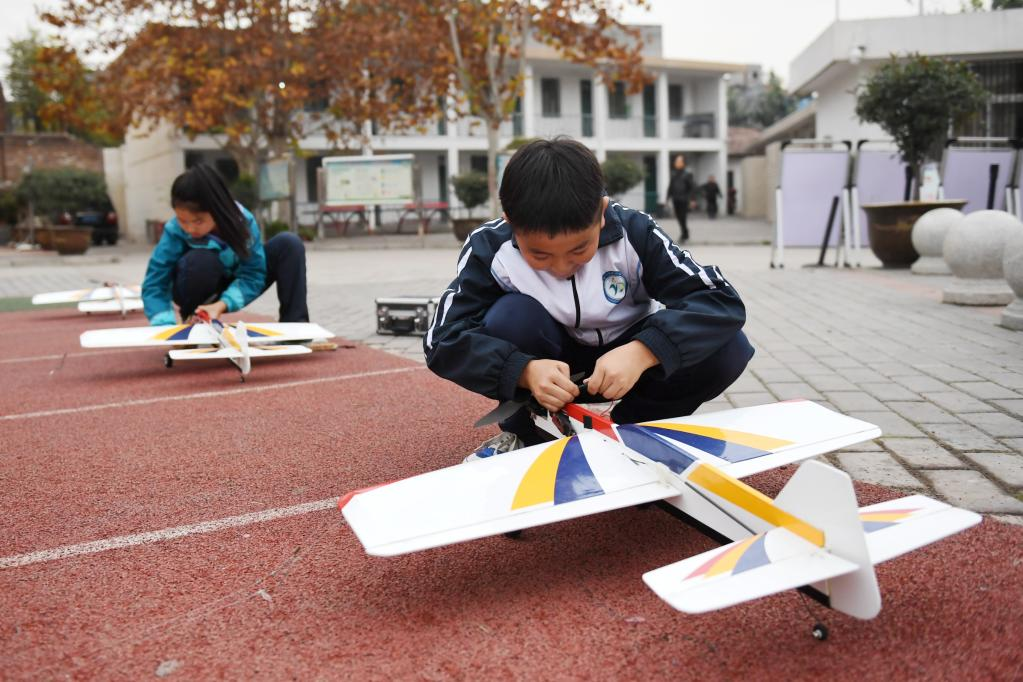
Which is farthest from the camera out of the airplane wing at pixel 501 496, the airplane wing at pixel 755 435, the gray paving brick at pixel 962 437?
the gray paving brick at pixel 962 437

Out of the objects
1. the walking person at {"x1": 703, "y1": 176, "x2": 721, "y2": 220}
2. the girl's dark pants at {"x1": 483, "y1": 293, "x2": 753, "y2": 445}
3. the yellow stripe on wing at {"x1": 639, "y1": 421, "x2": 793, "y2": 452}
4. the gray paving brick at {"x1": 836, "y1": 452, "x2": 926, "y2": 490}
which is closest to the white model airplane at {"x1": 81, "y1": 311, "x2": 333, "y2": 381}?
the girl's dark pants at {"x1": 483, "y1": 293, "x2": 753, "y2": 445}

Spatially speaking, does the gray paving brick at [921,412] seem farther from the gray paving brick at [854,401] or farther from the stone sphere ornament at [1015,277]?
the stone sphere ornament at [1015,277]

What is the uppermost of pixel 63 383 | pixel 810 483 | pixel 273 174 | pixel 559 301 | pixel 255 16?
pixel 255 16

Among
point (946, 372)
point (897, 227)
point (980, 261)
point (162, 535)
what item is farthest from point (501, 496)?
point (897, 227)

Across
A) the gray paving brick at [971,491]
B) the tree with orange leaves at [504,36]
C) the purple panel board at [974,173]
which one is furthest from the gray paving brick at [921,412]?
the tree with orange leaves at [504,36]

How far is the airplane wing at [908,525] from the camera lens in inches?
62.3

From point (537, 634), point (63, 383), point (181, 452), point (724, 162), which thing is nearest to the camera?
point (537, 634)

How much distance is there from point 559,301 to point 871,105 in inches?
526


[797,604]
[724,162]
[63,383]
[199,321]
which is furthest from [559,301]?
[724,162]

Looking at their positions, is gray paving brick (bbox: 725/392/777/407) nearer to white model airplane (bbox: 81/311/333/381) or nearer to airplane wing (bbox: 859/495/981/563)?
airplane wing (bbox: 859/495/981/563)

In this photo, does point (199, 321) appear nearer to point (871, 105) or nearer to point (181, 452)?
point (181, 452)

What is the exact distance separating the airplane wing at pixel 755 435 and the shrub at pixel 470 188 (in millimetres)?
25842

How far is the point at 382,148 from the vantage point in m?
32.5

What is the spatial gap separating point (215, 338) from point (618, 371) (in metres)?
3.25
